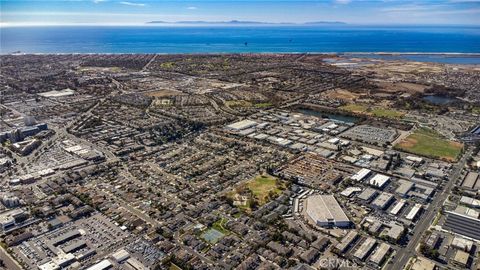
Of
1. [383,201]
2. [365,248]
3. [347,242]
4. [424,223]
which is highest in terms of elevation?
[383,201]

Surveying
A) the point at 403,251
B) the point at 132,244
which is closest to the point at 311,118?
the point at 403,251

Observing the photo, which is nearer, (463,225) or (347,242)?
(347,242)

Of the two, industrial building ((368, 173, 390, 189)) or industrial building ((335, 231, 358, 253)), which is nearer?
industrial building ((335, 231, 358, 253))

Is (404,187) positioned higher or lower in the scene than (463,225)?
higher

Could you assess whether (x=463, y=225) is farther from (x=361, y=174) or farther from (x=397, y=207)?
(x=361, y=174)

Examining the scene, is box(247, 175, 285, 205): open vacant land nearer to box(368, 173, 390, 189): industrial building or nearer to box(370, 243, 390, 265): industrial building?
box(368, 173, 390, 189): industrial building

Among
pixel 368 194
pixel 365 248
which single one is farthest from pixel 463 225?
pixel 365 248

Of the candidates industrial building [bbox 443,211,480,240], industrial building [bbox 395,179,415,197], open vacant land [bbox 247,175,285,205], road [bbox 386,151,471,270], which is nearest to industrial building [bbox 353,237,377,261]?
road [bbox 386,151,471,270]
